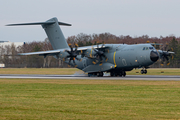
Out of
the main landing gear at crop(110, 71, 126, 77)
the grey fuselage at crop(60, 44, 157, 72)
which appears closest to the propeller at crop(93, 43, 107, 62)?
the grey fuselage at crop(60, 44, 157, 72)

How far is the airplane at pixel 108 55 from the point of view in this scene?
34.4 metres

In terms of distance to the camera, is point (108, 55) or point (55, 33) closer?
point (108, 55)

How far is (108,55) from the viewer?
37875 millimetres

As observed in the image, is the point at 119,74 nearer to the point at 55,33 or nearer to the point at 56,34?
the point at 56,34

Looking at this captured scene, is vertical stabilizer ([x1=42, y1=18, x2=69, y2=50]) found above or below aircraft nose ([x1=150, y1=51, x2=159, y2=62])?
above

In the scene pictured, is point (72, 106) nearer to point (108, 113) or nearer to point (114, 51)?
point (108, 113)

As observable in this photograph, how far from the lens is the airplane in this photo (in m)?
34.4

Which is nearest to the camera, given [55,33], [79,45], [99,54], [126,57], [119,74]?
[126,57]

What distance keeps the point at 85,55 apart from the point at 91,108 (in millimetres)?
26202

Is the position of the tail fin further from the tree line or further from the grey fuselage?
the tree line

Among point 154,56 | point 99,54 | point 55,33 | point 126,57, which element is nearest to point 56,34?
point 55,33

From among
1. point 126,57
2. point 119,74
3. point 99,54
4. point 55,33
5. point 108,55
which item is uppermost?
point 55,33

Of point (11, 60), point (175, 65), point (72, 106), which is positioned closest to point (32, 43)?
point (11, 60)

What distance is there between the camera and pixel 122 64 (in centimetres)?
3631
